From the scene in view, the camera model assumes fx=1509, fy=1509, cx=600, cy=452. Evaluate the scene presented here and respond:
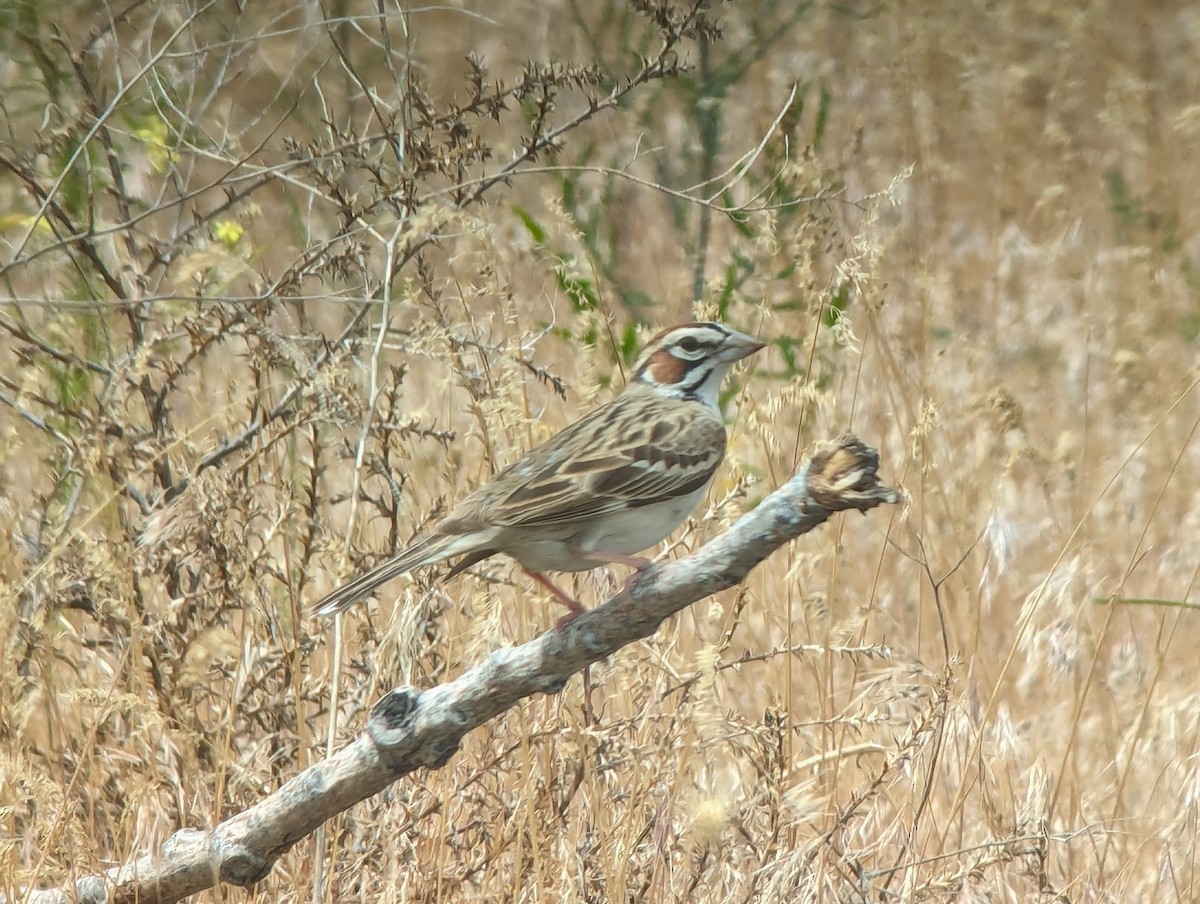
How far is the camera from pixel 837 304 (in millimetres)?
4750

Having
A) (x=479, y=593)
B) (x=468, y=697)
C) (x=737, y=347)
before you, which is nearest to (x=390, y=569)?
(x=479, y=593)

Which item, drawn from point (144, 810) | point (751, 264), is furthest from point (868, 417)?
point (144, 810)

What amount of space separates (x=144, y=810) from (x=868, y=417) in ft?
13.4

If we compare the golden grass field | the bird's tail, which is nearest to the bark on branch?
the golden grass field

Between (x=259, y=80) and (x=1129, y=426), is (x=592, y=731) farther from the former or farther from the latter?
(x=259, y=80)

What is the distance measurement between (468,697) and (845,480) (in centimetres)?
81

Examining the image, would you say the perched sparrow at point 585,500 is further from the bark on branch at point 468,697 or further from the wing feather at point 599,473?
the bark on branch at point 468,697

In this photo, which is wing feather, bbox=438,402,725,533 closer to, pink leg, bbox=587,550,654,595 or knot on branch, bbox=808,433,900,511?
pink leg, bbox=587,550,654,595

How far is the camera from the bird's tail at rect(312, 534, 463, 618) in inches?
122

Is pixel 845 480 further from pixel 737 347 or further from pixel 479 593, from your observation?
pixel 737 347

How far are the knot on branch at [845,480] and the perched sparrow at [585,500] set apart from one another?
0.67 m

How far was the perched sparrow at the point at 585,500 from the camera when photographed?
3.30m

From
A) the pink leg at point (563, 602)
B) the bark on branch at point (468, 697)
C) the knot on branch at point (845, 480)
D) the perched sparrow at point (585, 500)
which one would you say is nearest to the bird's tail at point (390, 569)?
the perched sparrow at point (585, 500)

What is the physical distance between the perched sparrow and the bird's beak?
0.28ft
